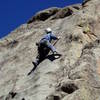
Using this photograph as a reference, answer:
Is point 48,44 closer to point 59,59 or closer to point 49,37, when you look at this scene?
point 49,37

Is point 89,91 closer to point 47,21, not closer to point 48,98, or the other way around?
point 48,98

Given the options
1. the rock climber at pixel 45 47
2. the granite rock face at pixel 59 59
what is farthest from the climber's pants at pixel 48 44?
the granite rock face at pixel 59 59

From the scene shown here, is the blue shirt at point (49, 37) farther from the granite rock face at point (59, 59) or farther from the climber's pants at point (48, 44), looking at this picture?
the granite rock face at point (59, 59)

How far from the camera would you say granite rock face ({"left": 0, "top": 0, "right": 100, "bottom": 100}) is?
2272 cm

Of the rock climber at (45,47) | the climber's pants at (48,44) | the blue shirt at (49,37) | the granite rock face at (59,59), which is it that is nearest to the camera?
the granite rock face at (59,59)

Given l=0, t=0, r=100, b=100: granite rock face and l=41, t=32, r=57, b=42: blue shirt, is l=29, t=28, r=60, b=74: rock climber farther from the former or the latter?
l=0, t=0, r=100, b=100: granite rock face

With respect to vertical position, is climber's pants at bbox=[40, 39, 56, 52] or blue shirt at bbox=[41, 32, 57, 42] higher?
blue shirt at bbox=[41, 32, 57, 42]

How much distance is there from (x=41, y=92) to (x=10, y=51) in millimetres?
10800

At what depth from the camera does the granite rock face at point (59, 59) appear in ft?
74.5

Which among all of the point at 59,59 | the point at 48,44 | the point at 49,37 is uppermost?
the point at 49,37

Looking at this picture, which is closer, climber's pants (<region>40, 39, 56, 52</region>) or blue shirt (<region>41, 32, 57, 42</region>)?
climber's pants (<region>40, 39, 56, 52</region>)

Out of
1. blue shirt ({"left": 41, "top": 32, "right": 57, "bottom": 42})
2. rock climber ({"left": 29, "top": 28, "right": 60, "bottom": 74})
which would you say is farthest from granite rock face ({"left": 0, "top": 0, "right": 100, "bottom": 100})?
blue shirt ({"left": 41, "top": 32, "right": 57, "bottom": 42})

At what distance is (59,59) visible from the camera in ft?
87.3

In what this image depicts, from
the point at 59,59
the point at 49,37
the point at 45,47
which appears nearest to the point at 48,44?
the point at 45,47
